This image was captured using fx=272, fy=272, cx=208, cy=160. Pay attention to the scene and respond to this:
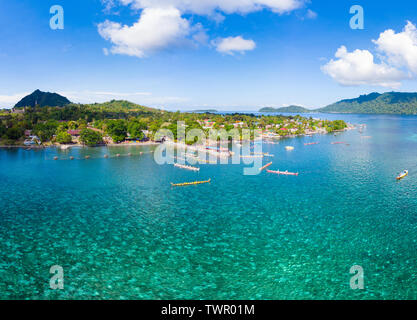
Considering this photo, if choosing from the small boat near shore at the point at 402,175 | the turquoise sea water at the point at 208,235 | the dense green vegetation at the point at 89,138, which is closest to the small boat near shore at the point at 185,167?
the turquoise sea water at the point at 208,235

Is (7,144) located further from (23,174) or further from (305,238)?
(305,238)

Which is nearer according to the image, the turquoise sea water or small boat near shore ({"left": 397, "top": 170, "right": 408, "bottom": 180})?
the turquoise sea water

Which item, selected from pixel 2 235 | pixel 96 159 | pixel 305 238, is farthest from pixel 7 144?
pixel 305 238

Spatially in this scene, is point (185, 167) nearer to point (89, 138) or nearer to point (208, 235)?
point (208, 235)

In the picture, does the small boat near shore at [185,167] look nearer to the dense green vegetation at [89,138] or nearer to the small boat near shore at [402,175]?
the small boat near shore at [402,175]

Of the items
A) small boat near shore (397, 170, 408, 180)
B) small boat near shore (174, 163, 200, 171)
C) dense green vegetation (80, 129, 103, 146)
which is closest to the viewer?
small boat near shore (397, 170, 408, 180)

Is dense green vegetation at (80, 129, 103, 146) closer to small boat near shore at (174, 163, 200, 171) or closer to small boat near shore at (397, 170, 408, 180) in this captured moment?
small boat near shore at (174, 163, 200, 171)

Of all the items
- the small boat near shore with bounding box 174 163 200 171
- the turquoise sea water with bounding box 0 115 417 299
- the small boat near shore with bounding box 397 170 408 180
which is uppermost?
the small boat near shore with bounding box 174 163 200 171

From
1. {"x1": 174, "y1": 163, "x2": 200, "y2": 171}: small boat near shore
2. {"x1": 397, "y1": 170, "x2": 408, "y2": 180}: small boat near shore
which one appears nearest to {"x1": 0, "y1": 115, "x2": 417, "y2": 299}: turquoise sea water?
{"x1": 397, "y1": 170, "x2": 408, "y2": 180}: small boat near shore

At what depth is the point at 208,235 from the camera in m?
31.2

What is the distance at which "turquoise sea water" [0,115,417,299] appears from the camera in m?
22.7

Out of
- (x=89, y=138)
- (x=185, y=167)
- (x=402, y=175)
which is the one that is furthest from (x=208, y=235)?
(x=89, y=138)

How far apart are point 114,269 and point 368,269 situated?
23146 millimetres
